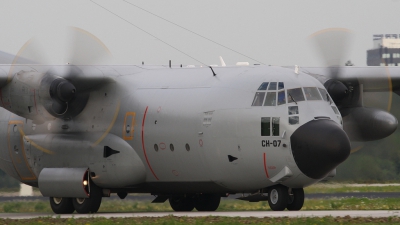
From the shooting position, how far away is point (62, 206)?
74.8ft

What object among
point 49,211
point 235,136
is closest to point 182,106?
point 235,136

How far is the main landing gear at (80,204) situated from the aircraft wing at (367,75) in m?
6.46

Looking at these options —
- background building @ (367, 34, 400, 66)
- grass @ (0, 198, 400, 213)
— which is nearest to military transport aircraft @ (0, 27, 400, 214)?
grass @ (0, 198, 400, 213)

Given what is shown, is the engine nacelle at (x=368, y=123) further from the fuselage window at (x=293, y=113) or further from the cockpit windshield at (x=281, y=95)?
A: the fuselage window at (x=293, y=113)

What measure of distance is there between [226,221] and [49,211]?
10.2 meters

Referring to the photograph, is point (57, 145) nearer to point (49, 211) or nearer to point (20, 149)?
point (20, 149)

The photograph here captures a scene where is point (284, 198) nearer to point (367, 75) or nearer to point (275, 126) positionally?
point (275, 126)

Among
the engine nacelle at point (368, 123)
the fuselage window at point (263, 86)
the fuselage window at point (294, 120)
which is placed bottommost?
the engine nacelle at point (368, 123)

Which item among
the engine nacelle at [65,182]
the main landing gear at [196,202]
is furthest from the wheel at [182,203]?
the engine nacelle at [65,182]

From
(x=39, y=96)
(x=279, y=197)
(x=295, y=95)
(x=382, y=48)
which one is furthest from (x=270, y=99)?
(x=382, y=48)

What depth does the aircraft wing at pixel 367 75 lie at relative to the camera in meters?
22.8

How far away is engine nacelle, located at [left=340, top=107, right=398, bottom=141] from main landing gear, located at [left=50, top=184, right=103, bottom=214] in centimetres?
687

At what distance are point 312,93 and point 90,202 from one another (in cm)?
672

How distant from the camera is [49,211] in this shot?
25422mm
